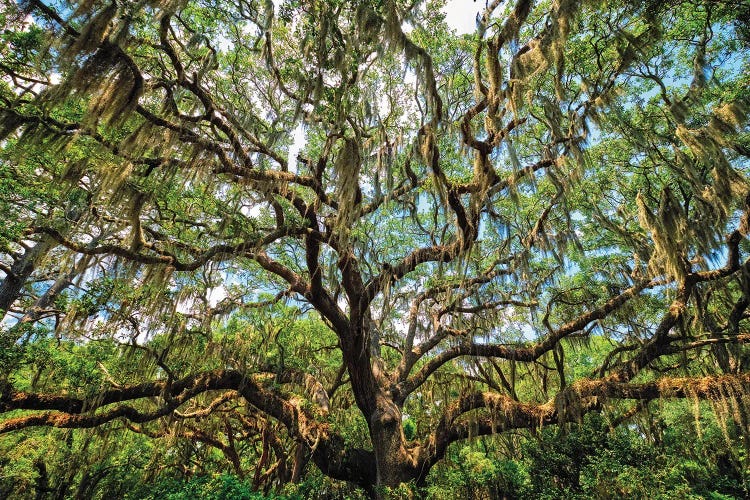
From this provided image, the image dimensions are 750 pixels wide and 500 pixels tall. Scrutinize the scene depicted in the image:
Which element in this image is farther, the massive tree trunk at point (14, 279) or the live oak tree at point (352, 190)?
the massive tree trunk at point (14, 279)

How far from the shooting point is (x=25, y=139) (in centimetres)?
441

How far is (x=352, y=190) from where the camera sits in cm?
480

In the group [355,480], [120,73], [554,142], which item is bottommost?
[355,480]

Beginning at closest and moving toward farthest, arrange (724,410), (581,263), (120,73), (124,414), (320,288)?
(120,73), (724,410), (124,414), (320,288), (581,263)

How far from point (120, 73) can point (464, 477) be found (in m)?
6.61

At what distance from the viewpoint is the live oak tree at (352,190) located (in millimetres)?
4633

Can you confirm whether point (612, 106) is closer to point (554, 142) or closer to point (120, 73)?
point (554, 142)

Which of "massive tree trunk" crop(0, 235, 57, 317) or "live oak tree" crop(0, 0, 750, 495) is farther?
"massive tree trunk" crop(0, 235, 57, 317)

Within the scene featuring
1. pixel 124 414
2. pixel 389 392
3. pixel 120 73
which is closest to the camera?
pixel 120 73

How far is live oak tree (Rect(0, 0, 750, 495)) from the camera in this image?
4.63 meters

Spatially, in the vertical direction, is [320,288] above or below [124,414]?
above

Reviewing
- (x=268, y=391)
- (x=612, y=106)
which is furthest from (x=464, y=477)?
(x=612, y=106)

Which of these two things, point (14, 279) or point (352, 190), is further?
point (14, 279)

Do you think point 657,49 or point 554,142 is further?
point 657,49
